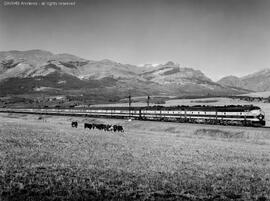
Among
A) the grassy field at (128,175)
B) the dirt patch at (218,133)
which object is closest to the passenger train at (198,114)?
the dirt patch at (218,133)

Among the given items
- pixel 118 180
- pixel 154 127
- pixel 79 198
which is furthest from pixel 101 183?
pixel 154 127

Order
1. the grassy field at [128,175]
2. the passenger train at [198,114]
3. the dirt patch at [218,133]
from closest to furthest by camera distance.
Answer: the grassy field at [128,175] → the dirt patch at [218,133] → the passenger train at [198,114]

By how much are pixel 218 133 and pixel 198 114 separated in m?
18.1

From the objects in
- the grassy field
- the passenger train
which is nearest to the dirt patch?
the passenger train

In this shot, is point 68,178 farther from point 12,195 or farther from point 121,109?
point 121,109

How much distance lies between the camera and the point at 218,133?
2349 inches

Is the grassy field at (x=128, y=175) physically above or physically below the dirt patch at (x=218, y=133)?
above

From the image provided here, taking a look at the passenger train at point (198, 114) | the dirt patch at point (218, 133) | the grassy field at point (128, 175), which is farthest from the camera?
the passenger train at point (198, 114)

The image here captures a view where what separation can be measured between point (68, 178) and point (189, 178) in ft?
23.9

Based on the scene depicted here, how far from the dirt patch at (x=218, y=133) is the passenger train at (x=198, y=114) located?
8.59 m

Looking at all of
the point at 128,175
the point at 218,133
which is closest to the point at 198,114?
the point at 218,133

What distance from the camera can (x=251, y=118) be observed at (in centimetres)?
6462

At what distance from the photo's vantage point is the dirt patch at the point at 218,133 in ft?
183

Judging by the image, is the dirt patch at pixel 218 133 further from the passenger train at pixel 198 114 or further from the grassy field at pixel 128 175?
the grassy field at pixel 128 175
